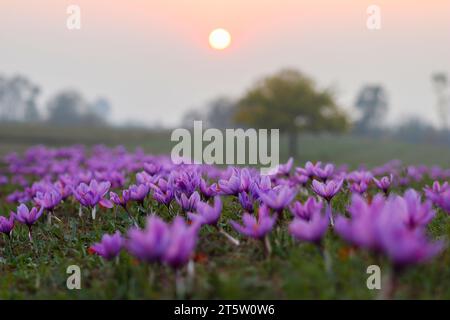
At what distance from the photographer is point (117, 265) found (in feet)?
9.86

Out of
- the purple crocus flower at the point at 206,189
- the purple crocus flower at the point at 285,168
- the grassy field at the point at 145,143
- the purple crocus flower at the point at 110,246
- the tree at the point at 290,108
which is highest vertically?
the tree at the point at 290,108

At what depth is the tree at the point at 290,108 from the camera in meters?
41.9

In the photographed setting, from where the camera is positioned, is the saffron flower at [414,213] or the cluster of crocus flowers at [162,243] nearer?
the cluster of crocus flowers at [162,243]

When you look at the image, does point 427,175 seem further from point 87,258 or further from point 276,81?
point 276,81

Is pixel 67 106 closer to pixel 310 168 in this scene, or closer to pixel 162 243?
pixel 310 168

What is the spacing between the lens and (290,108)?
42.4 meters

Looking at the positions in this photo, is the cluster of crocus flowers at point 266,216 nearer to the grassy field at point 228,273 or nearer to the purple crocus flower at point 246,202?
the purple crocus flower at point 246,202

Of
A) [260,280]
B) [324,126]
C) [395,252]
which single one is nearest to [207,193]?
[260,280]

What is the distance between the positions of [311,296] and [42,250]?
2.84 meters

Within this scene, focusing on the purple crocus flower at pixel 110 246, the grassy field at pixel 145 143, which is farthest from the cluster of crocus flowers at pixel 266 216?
the grassy field at pixel 145 143

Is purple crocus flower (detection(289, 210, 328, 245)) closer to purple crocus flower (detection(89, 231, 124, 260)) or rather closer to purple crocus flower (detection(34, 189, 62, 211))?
purple crocus flower (detection(89, 231, 124, 260))

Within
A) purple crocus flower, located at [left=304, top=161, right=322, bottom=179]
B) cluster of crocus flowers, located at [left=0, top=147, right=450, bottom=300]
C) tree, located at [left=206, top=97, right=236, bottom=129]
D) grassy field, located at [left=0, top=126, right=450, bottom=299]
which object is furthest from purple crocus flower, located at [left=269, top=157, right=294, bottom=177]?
tree, located at [left=206, top=97, right=236, bottom=129]

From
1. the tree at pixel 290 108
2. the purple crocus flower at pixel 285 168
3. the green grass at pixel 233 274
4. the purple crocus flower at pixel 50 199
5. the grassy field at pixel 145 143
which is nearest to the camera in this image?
the green grass at pixel 233 274

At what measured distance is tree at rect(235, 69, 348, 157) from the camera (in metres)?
41.9
